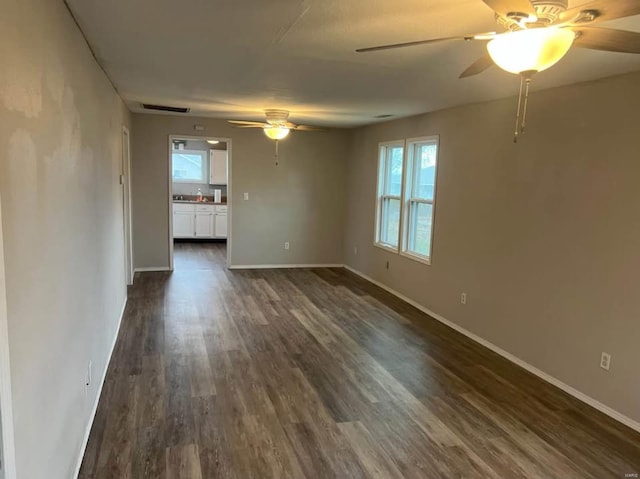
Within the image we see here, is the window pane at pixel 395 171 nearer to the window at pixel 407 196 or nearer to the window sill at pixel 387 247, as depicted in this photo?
the window at pixel 407 196

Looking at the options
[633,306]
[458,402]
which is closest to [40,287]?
[458,402]

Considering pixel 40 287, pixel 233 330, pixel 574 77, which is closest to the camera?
pixel 40 287

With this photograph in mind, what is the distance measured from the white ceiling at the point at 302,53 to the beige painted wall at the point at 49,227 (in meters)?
0.35

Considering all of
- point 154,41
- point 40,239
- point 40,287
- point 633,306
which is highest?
point 154,41

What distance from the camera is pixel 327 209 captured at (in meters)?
7.70

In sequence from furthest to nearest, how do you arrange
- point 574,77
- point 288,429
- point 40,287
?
point 574,77 → point 288,429 → point 40,287

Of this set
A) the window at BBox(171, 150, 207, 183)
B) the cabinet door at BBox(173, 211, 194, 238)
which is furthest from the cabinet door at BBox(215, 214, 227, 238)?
the window at BBox(171, 150, 207, 183)

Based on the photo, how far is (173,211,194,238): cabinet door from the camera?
30.6 ft

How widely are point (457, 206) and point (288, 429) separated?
9.77 ft

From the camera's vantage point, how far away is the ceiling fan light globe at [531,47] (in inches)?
61.1

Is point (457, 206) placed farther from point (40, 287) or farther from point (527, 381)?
point (40, 287)

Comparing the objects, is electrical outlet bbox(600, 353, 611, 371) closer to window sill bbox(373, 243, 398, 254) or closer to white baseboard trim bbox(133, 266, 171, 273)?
window sill bbox(373, 243, 398, 254)

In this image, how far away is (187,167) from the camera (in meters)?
9.88

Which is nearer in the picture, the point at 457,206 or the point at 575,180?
the point at 575,180
